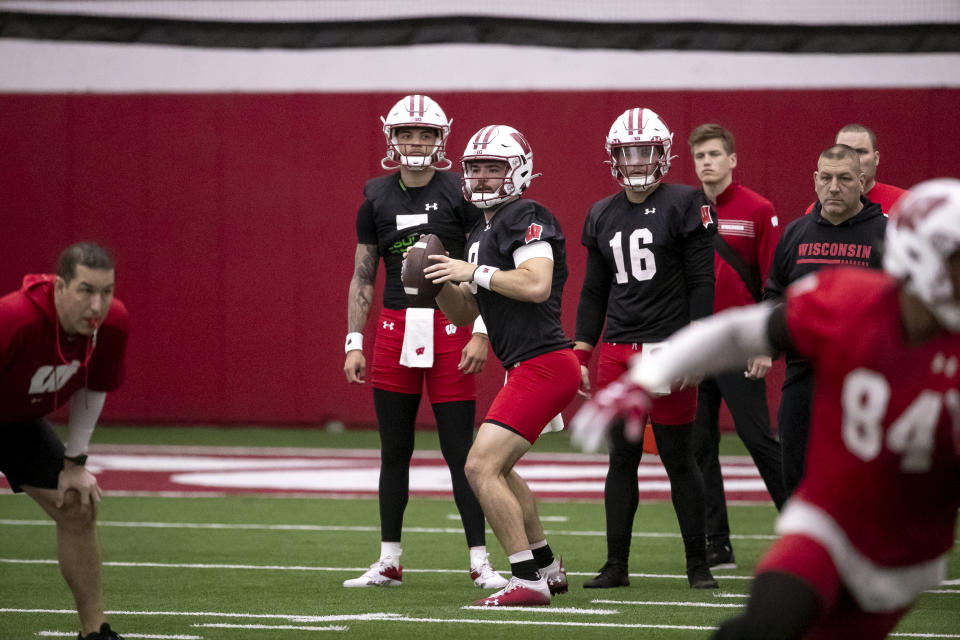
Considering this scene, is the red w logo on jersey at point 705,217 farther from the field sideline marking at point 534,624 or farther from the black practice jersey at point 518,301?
the field sideline marking at point 534,624

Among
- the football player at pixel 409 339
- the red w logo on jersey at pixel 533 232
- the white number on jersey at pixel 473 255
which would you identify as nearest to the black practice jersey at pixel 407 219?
the football player at pixel 409 339

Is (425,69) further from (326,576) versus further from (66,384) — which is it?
(66,384)

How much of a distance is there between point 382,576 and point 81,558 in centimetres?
185

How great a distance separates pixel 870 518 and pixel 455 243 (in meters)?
3.86

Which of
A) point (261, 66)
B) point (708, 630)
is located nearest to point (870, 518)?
point (708, 630)

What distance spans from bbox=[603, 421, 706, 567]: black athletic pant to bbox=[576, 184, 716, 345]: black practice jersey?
A: 49cm

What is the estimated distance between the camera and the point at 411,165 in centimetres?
681

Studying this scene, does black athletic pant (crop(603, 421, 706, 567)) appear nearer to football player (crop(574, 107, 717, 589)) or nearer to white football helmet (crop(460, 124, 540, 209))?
football player (crop(574, 107, 717, 589))

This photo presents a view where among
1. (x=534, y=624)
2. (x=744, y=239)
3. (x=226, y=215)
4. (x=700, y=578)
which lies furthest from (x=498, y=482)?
(x=226, y=215)

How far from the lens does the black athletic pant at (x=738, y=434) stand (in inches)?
275

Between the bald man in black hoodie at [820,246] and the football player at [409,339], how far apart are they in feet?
5.04

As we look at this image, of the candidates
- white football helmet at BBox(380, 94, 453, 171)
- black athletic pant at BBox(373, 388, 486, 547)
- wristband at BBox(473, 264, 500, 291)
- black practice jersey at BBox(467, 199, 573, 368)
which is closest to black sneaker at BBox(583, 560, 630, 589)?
black athletic pant at BBox(373, 388, 486, 547)

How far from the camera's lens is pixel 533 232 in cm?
590

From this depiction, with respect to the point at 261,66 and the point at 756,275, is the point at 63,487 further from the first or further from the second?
the point at 261,66
